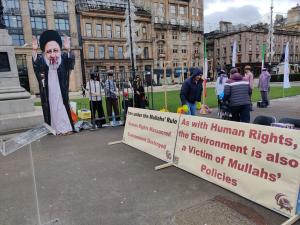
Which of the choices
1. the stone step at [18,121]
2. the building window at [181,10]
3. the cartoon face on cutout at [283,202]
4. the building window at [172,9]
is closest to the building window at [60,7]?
the building window at [172,9]

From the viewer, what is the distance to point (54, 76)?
8562mm

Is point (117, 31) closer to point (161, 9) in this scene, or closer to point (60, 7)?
point (60, 7)

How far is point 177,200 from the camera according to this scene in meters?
3.78

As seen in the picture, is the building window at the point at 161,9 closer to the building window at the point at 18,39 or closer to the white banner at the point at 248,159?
the building window at the point at 18,39

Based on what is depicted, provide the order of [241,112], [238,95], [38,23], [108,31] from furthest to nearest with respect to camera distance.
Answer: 1. [108,31]
2. [38,23]
3. [241,112]
4. [238,95]

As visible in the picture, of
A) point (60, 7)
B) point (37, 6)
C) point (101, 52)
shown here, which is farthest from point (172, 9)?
point (37, 6)

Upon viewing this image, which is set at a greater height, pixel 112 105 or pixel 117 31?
pixel 117 31

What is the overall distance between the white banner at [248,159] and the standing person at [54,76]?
5.42 m

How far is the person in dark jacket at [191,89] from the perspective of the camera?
754 centimetres

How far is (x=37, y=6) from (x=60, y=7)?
12.5 ft

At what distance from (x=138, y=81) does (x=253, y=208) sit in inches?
295

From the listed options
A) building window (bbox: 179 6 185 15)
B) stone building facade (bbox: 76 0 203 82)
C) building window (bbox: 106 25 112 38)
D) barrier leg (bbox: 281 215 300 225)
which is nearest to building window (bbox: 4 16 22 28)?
stone building facade (bbox: 76 0 203 82)

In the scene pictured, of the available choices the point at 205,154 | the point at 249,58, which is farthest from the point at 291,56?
the point at 205,154

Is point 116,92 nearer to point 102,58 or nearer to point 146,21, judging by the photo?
point 102,58
